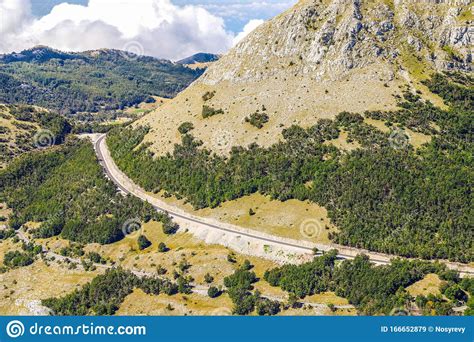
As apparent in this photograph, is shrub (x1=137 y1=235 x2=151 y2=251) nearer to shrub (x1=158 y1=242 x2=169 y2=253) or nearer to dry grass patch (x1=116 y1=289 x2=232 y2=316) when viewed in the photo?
shrub (x1=158 y1=242 x2=169 y2=253)

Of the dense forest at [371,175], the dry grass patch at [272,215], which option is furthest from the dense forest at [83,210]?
the dry grass patch at [272,215]

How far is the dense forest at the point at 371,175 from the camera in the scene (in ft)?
411

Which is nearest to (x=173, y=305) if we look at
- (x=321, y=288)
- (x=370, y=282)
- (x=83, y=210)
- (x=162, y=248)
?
(x=162, y=248)

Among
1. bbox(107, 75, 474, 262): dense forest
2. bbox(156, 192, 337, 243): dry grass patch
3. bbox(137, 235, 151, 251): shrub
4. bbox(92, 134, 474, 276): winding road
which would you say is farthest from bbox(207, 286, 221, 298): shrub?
bbox(137, 235, 151, 251): shrub

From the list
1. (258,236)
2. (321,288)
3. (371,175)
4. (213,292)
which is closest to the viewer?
(321,288)

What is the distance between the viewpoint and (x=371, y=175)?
145 m

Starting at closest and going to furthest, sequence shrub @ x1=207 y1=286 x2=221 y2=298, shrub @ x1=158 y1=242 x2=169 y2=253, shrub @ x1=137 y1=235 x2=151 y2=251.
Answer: shrub @ x1=207 y1=286 x2=221 y2=298 → shrub @ x1=158 y1=242 x2=169 y2=253 → shrub @ x1=137 y1=235 x2=151 y2=251

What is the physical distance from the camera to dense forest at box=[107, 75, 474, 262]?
125350 mm

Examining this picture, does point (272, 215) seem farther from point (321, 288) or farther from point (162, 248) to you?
point (321, 288)

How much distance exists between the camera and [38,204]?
186125 mm

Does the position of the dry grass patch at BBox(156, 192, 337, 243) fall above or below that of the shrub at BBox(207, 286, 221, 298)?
above

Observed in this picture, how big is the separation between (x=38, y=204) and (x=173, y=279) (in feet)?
292

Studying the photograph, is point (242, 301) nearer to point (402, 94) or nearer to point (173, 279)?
point (173, 279)

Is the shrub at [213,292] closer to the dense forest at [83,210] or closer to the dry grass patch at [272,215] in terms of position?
the dry grass patch at [272,215]
